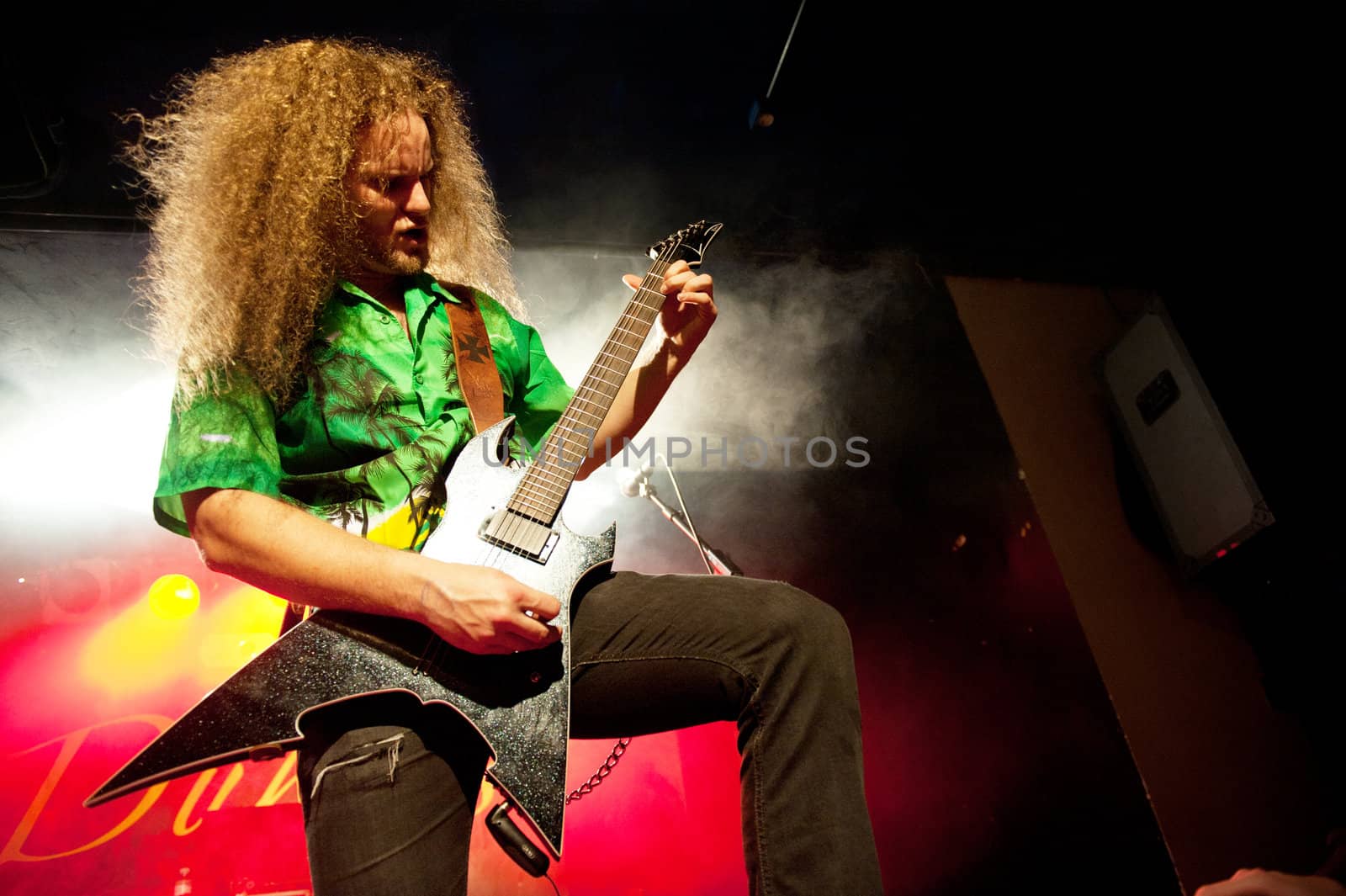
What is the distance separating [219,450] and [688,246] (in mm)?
1451

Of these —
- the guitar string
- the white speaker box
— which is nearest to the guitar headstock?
the guitar string

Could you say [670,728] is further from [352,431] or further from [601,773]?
[352,431]

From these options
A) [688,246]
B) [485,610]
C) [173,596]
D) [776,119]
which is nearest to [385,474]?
[485,610]

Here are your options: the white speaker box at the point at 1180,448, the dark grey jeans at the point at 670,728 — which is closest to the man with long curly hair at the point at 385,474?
the dark grey jeans at the point at 670,728

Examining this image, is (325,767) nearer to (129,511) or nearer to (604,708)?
(604,708)

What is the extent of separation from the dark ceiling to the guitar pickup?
8.18 ft

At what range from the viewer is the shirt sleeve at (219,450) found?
1252 millimetres

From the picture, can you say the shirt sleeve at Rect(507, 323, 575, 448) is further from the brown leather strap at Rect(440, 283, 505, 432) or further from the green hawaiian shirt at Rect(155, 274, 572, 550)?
the green hawaiian shirt at Rect(155, 274, 572, 550)

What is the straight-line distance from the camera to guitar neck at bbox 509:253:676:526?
58.6 inches

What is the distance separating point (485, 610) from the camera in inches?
44.4

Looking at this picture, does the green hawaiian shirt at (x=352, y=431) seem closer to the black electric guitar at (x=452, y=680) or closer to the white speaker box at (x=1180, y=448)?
the black electric guitar at (x=452, y=680)

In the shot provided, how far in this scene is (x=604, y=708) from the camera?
1.30 meters

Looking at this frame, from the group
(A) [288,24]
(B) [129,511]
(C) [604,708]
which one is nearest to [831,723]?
(C) [604,708]

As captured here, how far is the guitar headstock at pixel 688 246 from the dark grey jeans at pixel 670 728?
1.15m
